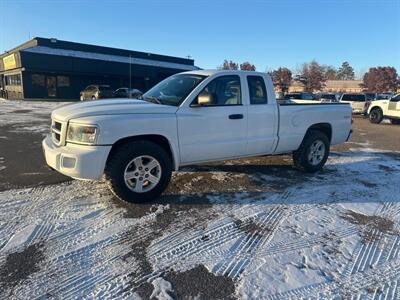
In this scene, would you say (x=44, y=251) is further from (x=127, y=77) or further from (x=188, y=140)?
(x=127, y=77)

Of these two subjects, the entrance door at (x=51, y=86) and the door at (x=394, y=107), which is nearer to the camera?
the door at (x=394, y=107)

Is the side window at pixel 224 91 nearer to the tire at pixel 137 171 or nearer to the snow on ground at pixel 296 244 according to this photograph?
the tire at pixel 137 171

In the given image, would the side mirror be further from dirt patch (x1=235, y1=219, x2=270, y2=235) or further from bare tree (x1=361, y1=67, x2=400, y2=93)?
bare tree (x1=361, y1=67, x2=400, y2=93)

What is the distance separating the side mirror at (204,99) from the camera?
475 cm

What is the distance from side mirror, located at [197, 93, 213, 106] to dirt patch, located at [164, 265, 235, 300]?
Result: 8.04ft

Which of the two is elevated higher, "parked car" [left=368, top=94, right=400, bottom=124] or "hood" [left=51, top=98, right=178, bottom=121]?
"hood" [left=51, top=98, right=178, bottom=121]

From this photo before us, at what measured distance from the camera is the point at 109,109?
14.3 feet

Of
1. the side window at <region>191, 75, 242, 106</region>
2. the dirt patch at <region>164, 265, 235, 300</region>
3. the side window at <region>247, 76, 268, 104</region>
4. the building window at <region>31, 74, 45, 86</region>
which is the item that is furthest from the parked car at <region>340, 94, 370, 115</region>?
the building window at <region>31, 74, 45, 86</region>

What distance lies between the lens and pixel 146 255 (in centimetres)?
332

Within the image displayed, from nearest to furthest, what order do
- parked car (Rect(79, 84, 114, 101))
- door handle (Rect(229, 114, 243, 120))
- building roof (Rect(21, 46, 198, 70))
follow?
door handle (Rect(229, 114, 243, 120)), parked car (Rect(79, 84, 114, 101)), building roof (Rect(21, 46, 198, 70))

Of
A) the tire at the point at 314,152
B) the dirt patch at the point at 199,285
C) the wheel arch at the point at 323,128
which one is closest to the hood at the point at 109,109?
the dirt patch at the point at 199,285

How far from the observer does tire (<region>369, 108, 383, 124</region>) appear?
18078 millimetres

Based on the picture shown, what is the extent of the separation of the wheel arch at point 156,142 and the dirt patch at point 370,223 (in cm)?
246

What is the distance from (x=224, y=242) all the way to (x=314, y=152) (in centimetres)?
370
